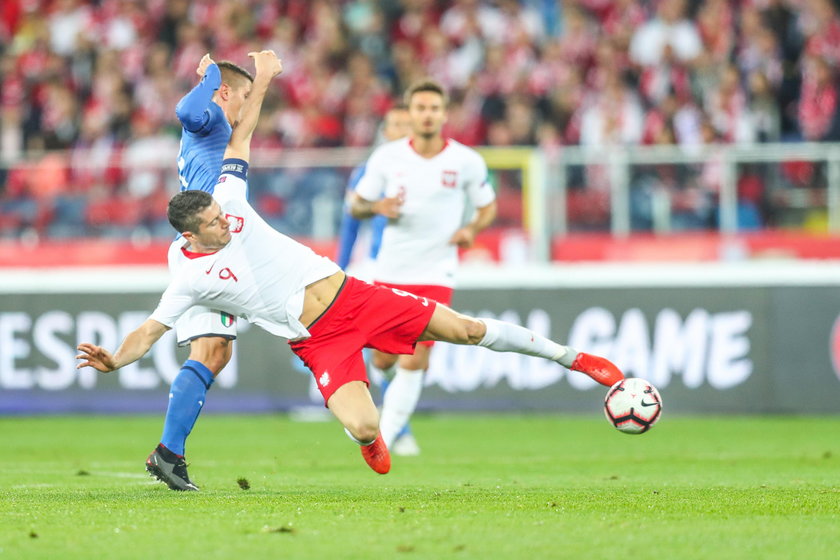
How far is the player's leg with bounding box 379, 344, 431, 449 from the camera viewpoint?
32.9 feet

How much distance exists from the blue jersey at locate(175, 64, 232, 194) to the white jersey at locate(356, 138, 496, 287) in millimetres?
2411

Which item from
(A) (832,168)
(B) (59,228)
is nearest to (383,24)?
(B) (59,228)

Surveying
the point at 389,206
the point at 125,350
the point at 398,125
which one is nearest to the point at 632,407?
the point at 125,350

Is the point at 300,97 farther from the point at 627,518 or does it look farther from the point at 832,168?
the point at 627,518

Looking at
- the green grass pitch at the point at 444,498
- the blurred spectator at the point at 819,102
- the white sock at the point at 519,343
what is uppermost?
the blurred spectator at the point at 819,102

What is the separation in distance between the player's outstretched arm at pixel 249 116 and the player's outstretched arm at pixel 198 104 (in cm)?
19

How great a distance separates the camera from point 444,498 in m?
7.14

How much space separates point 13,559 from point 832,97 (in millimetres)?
12700

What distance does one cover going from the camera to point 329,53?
19484 millimetres

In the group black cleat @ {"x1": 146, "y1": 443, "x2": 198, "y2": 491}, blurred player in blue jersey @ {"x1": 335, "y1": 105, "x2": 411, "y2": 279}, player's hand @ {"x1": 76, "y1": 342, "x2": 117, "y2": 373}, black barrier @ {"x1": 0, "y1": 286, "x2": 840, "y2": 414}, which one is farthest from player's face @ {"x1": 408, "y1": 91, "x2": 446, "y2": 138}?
black barrier @ {"x1": 0, "y1": 286, "x2": 840, "y2": 414}

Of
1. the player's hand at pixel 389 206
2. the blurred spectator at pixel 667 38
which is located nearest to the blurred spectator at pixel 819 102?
the blurred spectator at pixel 667 38

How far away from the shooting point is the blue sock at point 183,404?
7.54m

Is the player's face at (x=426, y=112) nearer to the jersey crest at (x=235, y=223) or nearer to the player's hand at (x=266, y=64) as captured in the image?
the player's hand at (x=266, y=64)

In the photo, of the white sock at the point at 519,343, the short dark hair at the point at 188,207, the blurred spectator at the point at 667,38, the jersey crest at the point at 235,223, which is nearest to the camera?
the short dark hair at the point at 188,207
